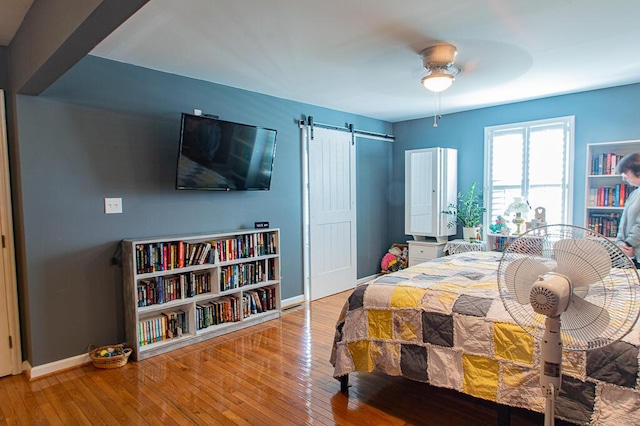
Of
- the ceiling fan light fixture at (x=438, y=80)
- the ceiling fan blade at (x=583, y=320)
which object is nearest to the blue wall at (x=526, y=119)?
the ceiling fan light fixture at (x=438, y=80)

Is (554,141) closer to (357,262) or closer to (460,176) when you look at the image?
(460,176)

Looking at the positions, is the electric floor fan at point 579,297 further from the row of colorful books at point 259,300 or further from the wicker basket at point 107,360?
the row of colorful books at point 259,300

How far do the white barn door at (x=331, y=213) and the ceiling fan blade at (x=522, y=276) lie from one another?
10.7 ft

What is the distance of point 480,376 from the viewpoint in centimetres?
192

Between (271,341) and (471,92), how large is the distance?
3.34 metres

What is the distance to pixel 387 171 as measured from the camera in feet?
19.4

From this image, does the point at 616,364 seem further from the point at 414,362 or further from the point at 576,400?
the point at 414,362

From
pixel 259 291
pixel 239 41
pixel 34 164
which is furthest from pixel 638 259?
pixel 34 164

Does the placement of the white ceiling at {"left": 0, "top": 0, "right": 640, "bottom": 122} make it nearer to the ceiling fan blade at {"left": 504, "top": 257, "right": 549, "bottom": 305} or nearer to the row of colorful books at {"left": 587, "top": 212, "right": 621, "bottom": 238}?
the row of colorful books at {"left": 587, "top": 212, "right": 621, "bottom": 238}

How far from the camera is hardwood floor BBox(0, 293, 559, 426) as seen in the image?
223cm

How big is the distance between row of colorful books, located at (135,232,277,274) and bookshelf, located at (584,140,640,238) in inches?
134

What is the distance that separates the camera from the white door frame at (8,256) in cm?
277

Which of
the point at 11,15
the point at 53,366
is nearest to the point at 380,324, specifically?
the point at 53,366

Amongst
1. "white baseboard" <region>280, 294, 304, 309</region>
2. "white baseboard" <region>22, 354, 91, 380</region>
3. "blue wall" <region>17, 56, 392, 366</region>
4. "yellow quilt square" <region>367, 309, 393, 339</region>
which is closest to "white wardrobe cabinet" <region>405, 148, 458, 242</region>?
"white baseboard" <region>280, 294, 304, 309</region>
